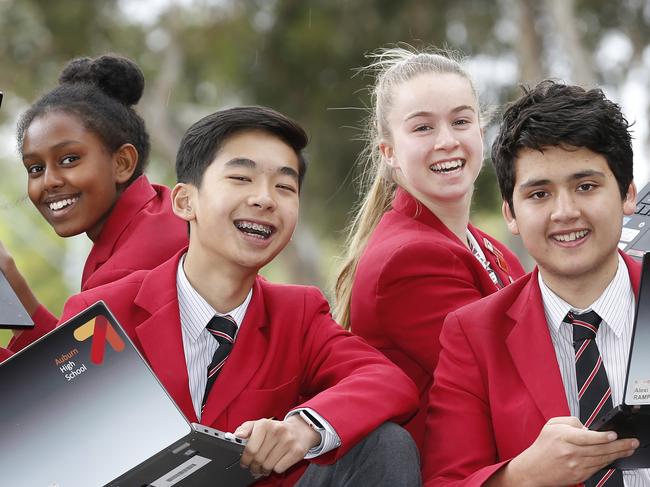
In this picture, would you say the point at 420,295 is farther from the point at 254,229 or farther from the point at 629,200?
the point at 629,200

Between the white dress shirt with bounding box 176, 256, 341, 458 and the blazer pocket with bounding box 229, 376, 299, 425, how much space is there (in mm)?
113

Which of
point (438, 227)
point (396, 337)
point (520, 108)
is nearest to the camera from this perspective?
point (520, 108)

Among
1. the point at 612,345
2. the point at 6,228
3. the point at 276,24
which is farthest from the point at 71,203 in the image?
the point at 6,228

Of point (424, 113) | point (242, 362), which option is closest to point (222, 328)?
point (242, 362)

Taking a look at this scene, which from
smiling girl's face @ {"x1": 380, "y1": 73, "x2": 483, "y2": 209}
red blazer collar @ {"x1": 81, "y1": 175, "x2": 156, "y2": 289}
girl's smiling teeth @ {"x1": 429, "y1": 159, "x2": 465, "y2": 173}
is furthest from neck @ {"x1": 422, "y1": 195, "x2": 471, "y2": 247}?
red blazer collar @ {"x1": 81, "y1": 175, "x2": 156, "y2": 289}

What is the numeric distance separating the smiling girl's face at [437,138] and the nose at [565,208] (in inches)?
41.6

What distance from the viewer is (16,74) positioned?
46.9 feet

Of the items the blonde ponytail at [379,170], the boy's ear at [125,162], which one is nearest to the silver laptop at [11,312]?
the boy's ear at [125,162]

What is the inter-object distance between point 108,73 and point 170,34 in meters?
10.0

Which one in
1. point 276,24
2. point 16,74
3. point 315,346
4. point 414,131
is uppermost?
point 16,74

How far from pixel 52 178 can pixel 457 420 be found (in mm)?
1983

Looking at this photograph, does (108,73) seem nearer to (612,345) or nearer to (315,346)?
(315,346)

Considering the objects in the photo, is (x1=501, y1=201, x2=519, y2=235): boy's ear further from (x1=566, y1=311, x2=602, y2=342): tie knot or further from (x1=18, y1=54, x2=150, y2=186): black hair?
(x1=18, y1=54, x2=150, y2=186): black hair

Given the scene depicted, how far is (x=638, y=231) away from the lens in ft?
12.7
